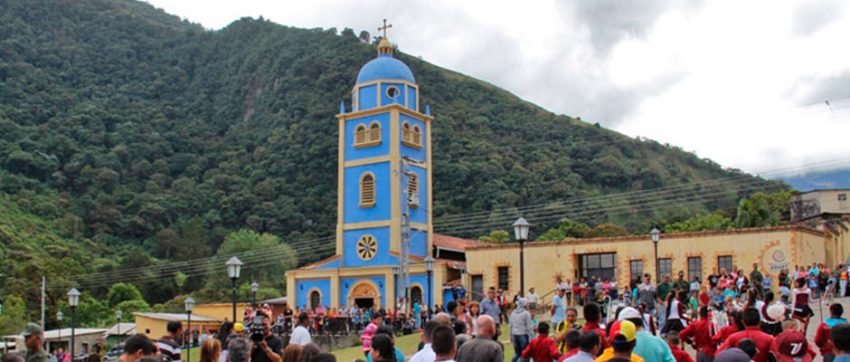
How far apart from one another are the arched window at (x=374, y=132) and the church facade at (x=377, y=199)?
5cm

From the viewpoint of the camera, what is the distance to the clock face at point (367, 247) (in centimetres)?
5156

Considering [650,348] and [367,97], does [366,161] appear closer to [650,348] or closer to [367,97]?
[367,97]

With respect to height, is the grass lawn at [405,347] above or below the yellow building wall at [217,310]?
below

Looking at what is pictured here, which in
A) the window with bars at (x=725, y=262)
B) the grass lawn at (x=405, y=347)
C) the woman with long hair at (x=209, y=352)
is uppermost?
the window with bars at (x=725, y=262)

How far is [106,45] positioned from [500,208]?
74.5 meters

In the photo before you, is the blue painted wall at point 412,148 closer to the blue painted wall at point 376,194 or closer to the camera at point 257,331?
the blue painted wall at point 376,194

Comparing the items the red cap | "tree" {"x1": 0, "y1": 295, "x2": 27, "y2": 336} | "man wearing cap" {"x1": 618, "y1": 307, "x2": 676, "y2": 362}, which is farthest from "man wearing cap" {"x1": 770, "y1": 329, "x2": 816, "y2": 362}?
"tree" {"x1": 0, "y1": 295, "x2": 27, "y2": 336}

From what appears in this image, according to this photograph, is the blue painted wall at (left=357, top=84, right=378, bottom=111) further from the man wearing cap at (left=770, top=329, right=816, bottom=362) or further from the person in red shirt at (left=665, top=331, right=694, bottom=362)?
the man wearing cap at (left=770, top=329, right=816, bottom=362)

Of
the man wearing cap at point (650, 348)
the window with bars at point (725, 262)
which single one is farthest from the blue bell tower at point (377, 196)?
the man wearing cap at point (650, 348)

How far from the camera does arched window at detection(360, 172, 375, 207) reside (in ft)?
172

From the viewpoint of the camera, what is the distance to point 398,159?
52.1m

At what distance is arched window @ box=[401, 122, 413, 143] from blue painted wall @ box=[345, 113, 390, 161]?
941 mm

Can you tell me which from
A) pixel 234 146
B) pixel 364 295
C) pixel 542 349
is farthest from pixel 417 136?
pixel 234 146

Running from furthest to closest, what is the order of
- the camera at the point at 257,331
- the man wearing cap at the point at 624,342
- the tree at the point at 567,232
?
the tree at the point at 567,232 → the camera at the point at 257,331 → the man wearing cap at the point at 624,342
